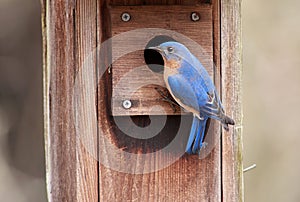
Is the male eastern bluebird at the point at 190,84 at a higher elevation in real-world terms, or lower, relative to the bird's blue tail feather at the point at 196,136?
higher

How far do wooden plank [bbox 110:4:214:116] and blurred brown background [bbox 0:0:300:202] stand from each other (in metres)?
1.10

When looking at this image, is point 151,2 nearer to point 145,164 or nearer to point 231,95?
point 231,95

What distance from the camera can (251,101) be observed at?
3811mm

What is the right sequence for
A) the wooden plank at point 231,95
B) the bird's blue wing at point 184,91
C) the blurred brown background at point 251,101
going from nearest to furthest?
the bird's blue wing at point 184,91 → the wooden plank at point 231,95 → the blurred brown background at point 251,101

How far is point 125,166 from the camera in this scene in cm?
254

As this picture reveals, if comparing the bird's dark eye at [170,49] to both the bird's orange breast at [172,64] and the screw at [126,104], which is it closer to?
the bird's orange breast at [172,64]

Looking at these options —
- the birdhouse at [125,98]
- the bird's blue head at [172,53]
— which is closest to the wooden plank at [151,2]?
the birdhouse at [125,98]

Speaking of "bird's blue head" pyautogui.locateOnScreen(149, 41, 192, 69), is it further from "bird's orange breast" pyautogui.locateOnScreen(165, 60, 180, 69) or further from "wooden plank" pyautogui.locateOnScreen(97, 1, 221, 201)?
"wooden plank" pyautogui.locateOnScreen(97, 1, 221, 201)

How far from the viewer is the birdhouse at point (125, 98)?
2.51 metres

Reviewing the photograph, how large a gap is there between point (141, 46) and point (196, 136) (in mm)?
274

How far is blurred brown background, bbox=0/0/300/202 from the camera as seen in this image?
11.8ft

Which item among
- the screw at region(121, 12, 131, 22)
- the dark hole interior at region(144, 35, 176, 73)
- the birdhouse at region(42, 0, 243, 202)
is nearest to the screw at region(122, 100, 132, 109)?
the birdhouse at region(42, 0, 243, 202)
